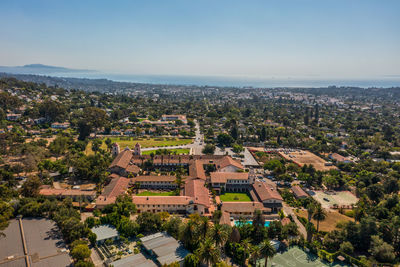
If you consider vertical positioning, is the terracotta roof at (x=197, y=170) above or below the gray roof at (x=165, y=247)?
above

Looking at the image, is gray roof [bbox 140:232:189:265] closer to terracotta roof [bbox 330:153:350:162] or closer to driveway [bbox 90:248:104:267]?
driveway [bbox 90:248:104:267]

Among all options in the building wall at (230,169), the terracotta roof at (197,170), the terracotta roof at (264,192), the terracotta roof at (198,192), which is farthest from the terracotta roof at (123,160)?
the terracotta roof at (264,192)

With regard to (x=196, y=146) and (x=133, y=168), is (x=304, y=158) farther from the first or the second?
(x=133, y=168)

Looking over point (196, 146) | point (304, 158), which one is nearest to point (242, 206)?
point (304, 158)

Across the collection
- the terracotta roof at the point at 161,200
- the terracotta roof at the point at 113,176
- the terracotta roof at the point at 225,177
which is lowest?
the terracotta roof at the point at 113,176

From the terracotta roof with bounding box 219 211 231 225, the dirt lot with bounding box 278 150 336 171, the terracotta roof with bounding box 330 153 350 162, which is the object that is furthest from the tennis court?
the terracotta roof with bounding box 330 153 350 162

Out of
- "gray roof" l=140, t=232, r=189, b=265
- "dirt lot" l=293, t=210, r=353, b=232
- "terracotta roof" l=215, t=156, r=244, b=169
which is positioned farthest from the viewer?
"terracotta roof" l=215, t=156, r=244, b=169

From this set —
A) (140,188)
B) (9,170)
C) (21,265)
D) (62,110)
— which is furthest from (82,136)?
(21,265)

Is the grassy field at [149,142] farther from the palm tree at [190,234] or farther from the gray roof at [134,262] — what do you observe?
the gray roof at [134,262]
